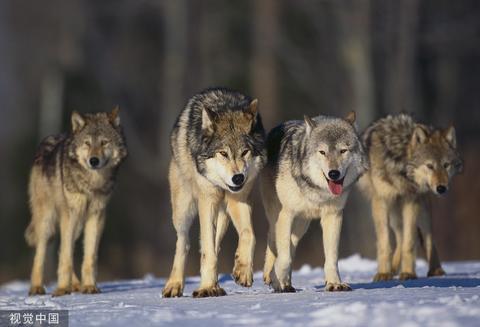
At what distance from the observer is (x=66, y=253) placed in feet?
33.9

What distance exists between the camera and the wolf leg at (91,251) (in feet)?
33.7

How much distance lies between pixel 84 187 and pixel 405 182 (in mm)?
3298

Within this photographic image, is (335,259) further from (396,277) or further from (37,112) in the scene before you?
(37,112)

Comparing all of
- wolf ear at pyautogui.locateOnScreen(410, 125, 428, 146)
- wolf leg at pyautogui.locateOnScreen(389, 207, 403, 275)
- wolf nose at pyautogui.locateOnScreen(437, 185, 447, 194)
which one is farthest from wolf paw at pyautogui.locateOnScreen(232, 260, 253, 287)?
wolf ear at pyautogui.locateOnScreen(410, 125, 428, 146)

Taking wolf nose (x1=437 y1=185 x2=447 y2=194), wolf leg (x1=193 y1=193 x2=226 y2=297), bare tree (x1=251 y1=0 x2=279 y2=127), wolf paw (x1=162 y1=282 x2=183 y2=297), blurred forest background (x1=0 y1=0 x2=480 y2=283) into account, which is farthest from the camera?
bare tree (x1=251 y1=0 x2=279 y2=127)

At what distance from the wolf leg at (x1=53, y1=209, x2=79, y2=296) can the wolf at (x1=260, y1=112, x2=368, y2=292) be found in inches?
99.0

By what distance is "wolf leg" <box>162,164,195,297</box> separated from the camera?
862 centimetres

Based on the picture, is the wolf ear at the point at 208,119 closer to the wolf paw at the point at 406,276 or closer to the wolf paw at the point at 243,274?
the wolf paw at the point at 243,274

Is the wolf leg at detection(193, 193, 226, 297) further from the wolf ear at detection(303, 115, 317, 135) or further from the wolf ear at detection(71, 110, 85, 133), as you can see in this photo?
the wolf ear at detection(71, 110, 85, 133)

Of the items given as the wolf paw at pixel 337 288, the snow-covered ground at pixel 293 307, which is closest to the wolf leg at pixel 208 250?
the snow-covered ground at pixel 293 307

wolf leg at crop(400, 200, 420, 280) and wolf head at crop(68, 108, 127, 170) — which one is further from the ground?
wolf head at crop(68, 108, 127, 170)

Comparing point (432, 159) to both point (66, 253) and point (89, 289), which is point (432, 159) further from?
point (66, 253)

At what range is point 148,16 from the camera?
3312cm

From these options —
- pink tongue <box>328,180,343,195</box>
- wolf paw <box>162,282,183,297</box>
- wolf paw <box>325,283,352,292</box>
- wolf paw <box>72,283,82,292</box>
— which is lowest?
wolf paw <box>325,283,352,292</box>
